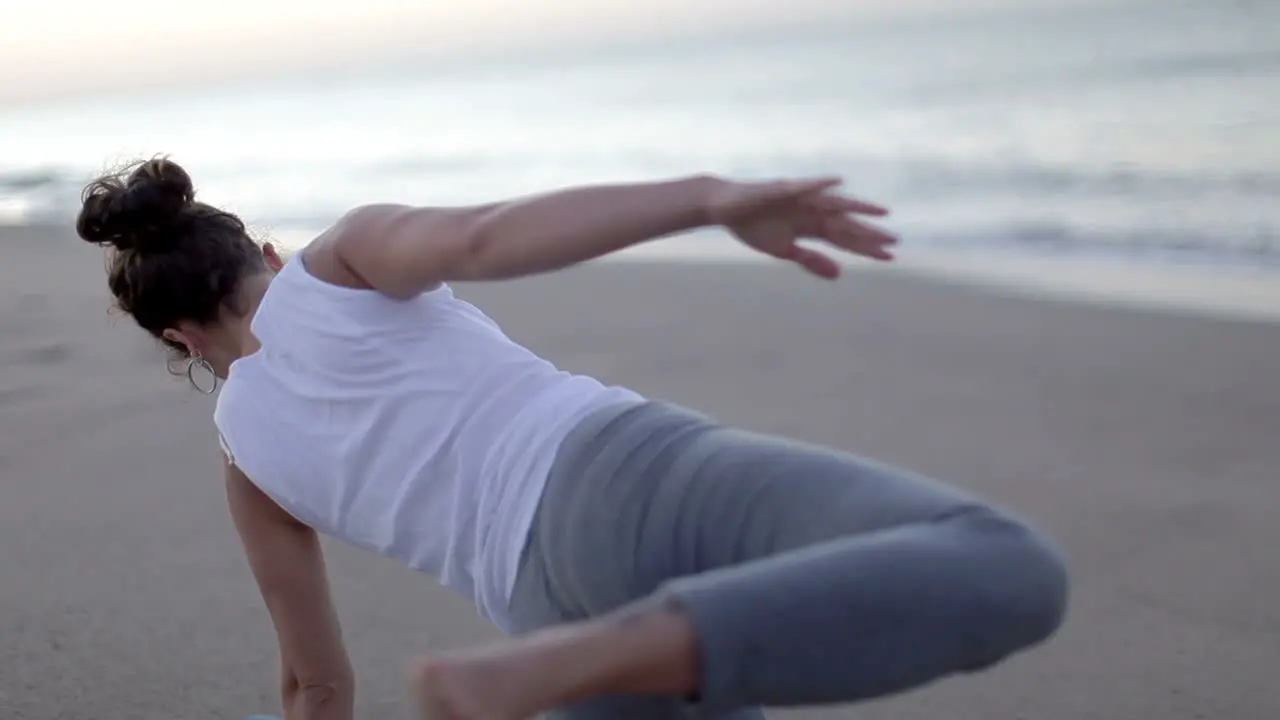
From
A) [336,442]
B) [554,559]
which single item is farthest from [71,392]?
[554,559]

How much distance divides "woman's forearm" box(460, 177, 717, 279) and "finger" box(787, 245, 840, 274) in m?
0.13

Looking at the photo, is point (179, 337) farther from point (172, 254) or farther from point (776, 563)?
point (776, 563)

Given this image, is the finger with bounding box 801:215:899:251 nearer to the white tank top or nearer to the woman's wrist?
the woman's wrist

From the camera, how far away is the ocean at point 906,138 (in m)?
8.76

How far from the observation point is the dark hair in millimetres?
1963

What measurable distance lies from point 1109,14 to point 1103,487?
96.8ft

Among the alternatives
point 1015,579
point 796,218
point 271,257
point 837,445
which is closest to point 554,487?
point 796,218

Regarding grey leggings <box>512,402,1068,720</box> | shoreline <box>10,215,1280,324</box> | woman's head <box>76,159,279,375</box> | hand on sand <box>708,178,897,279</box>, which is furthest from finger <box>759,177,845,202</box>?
shoreline <box>10,215,1280,324</box>

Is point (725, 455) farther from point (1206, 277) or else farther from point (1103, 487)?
point (1206, 277)

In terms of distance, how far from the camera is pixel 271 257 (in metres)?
2.10

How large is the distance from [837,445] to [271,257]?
7.33 feet

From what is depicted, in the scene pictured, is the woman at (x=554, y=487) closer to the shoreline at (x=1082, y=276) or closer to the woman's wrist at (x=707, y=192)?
the woman's wrist at (x=707, y=192)

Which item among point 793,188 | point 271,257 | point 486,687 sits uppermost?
point 793,188

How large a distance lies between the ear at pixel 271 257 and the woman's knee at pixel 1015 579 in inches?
48.2
